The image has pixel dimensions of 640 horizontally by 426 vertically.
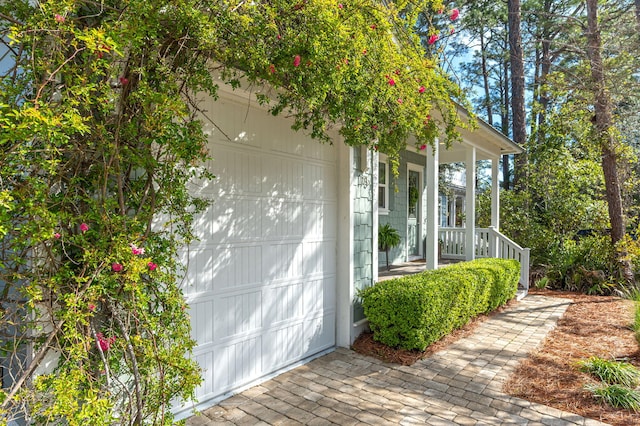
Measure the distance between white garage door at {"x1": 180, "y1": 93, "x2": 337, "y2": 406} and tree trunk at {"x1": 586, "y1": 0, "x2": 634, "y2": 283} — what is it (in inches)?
267

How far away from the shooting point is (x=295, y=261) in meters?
4.25

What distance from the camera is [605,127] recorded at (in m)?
8.14

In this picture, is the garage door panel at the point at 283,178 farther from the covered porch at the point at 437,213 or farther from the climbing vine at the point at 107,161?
the covered porch at the point at 437,213

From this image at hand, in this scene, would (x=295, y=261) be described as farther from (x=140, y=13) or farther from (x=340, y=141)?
(x=140, y=13)

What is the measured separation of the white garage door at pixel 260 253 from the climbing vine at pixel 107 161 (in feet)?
2.94

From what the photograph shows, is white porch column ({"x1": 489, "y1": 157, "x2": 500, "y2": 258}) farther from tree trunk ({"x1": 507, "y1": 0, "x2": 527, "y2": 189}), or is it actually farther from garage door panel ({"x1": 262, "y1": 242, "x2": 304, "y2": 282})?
garage door panel ({"x1": 262, "y1": 242, "x2": 304, "y2": 282})

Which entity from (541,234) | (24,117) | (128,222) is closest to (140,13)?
(24,117)

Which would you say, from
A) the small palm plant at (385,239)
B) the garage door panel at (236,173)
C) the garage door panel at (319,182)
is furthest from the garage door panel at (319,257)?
the small palm plant at (385,239)

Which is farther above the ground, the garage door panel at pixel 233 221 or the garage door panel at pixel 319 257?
the garage door panel at pixel 233 221

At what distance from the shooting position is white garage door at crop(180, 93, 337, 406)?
3379mm

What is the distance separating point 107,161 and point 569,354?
5.33 meters

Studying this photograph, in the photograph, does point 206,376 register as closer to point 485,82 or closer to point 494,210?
point 494,210

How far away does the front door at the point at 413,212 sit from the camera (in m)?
9.91

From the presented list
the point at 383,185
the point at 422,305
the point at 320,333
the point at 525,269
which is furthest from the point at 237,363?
the point at 525,269
